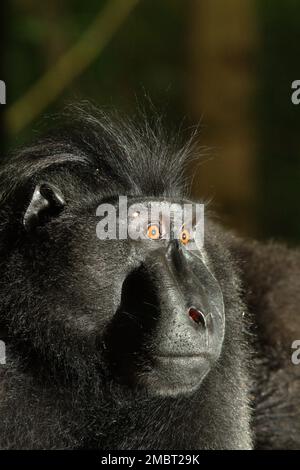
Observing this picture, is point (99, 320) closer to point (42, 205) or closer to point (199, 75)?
point (42, 205)

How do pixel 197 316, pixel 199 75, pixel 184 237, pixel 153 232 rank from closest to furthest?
pixel 197 316
pixel 153 232
pixel 184 237
pixel 199 75

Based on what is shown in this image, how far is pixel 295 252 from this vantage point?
235 inches

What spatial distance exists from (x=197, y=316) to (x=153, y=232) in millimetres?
406

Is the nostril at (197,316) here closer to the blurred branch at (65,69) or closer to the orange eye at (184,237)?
the orange eye at (184,237)

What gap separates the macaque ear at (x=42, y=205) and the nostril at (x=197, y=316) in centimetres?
72

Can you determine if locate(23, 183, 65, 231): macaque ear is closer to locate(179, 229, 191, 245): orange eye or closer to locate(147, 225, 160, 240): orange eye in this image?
locate(147, 225, 160, 240): orange eye

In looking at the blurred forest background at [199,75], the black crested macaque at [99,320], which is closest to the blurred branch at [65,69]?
the blurred forest background at [199,75]

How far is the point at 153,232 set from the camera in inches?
142

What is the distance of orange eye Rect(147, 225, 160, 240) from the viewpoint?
360 centimetres

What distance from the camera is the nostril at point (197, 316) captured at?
11.2 ft

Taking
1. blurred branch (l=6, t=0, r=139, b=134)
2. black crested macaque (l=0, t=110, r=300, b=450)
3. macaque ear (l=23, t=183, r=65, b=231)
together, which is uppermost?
blurred branch (l=6, t=0, r=139, b=134)

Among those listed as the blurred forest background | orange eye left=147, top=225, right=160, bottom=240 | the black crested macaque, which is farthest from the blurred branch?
orange eye left=147, top=225, right=160, bottom=240

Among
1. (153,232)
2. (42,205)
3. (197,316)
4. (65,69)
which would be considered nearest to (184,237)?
(153,232)
